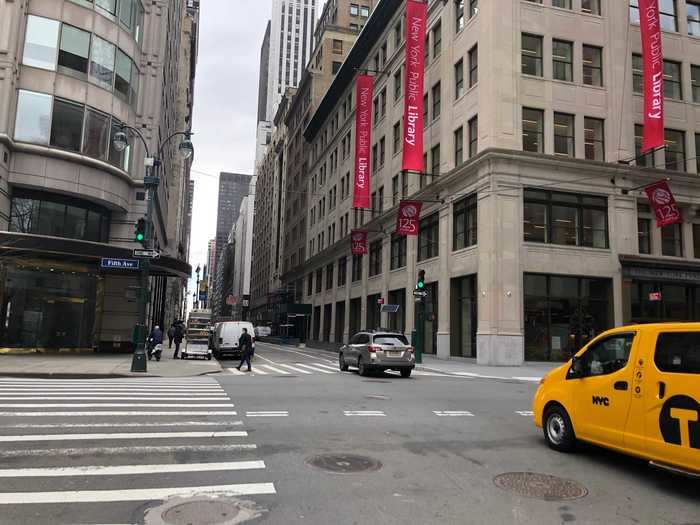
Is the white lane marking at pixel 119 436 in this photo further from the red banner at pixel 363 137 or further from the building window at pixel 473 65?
the red banner at pixel 363 137

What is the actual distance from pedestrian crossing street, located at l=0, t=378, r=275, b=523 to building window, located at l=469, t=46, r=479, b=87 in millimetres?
25893

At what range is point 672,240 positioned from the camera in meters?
32.5

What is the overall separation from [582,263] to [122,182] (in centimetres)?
2487

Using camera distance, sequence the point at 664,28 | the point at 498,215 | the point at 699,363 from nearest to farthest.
Answer: the point at 699,363, the point at 498,215, the point at 664,28

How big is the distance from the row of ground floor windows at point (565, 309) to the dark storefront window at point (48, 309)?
17218 mm

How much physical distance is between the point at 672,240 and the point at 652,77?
9.36 metres

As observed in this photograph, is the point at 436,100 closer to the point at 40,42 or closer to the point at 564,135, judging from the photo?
the point at 564,135

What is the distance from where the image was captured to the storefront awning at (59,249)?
23297mm

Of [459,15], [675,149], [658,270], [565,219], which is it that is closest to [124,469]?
[565,219]

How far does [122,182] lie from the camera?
97.6ft

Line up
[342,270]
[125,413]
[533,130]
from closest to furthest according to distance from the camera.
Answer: [125,413] < [533,130] < [342,270]

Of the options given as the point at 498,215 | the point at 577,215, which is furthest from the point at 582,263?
the point at 498,215

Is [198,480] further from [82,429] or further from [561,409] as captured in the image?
[561,409]

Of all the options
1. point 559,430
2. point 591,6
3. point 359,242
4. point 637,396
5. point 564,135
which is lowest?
point 559,430
